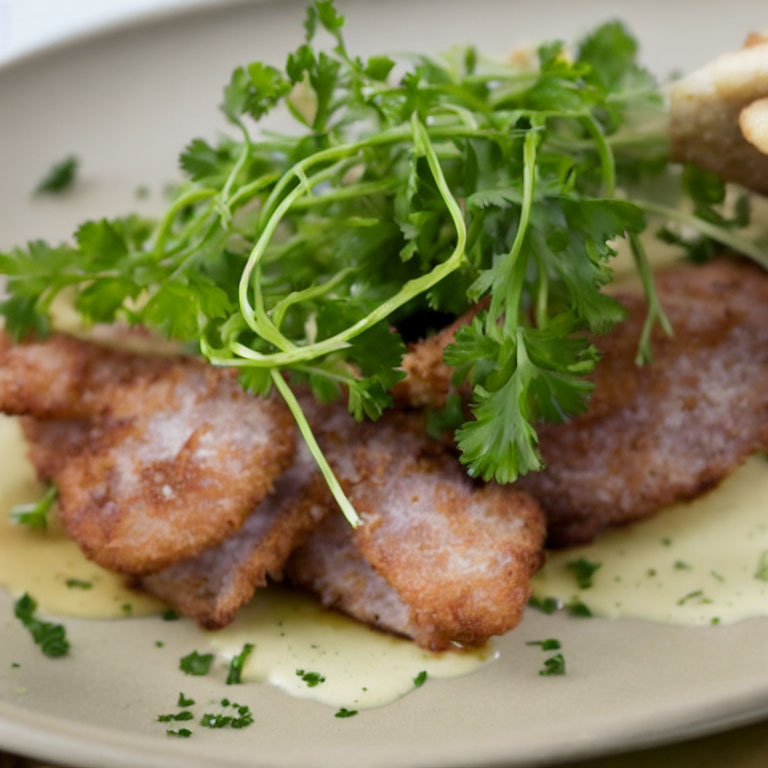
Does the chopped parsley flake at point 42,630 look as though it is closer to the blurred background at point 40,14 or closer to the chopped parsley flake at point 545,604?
the chopped parsley flake at point 545,604

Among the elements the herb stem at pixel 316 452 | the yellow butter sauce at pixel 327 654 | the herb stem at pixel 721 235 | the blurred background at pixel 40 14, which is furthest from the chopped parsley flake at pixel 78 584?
the blurred background at pixel 40 14

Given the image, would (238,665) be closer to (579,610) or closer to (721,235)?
(579,610)

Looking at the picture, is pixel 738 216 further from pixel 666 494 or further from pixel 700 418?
pixel 666 494

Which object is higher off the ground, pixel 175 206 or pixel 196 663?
pixel 175 206

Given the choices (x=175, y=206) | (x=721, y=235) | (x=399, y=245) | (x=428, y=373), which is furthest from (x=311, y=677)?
(x=721, y=235)

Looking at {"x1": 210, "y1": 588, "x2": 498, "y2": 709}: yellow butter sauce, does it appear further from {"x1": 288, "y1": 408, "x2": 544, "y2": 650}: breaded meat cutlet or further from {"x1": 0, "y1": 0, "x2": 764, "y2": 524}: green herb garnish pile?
{"x1": 0, "y1": 0, "x2": 764, "y2": 524}: green herb garnish pile
